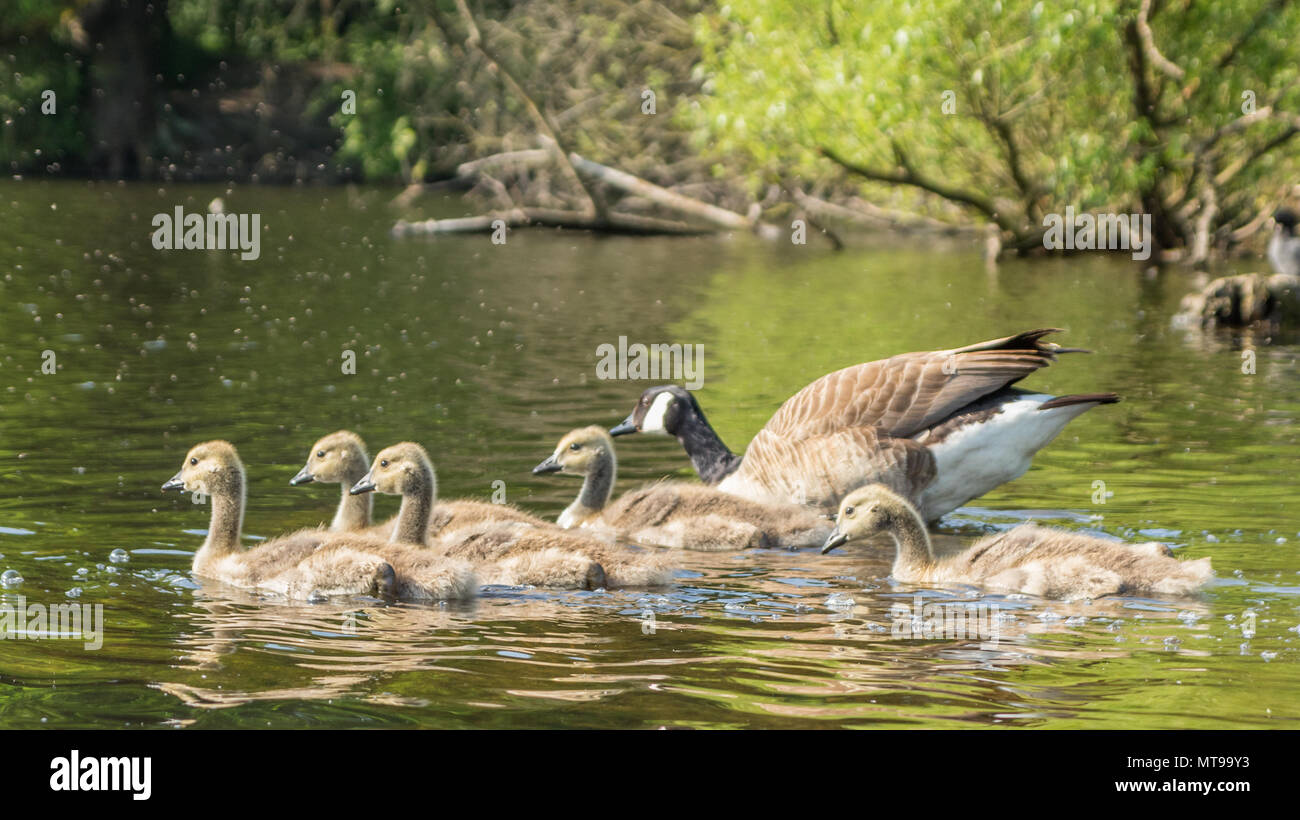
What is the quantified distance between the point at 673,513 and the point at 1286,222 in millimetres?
19843

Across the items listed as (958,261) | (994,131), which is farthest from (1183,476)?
(958,261)

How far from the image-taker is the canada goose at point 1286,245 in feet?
92.4

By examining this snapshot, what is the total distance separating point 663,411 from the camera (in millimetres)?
14117

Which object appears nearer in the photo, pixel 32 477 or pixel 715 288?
pixel 32 477

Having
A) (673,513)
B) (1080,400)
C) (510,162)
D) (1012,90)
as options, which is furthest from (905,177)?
(673,513)

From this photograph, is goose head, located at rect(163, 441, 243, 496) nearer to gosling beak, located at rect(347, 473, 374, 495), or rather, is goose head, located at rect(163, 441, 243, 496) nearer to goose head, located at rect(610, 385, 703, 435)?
gosling beak, located at rect(347, 473, 374, 495)

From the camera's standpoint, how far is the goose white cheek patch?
14.1m

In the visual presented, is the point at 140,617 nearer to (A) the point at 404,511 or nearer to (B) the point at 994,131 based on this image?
(A) the point at 404,511

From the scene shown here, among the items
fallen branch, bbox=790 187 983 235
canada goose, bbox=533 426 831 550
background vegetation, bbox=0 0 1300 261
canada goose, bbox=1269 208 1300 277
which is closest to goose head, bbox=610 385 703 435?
canada goose, bbox=533 426 831 550

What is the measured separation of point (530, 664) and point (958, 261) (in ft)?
101

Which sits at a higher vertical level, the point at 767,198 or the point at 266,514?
the point at 767,198

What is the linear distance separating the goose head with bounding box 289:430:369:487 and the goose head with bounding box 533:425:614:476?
4.96 feet

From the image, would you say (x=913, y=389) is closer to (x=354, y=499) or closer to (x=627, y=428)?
(x=627, y=428)
